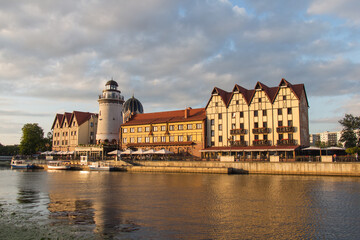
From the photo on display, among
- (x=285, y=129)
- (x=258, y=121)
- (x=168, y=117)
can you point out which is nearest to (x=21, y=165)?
(x=168, y=117)

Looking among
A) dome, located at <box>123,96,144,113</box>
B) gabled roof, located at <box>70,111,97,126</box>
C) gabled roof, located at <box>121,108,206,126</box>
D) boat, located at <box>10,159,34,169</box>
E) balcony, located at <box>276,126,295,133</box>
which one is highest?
dome, located at <box>123,96,144,113</box>

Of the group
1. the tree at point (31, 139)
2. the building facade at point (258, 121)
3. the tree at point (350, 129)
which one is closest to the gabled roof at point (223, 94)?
the building facade at point (258, 121)

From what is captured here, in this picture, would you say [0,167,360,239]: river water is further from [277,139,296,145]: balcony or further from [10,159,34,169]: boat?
[10,159,34,169]: boat

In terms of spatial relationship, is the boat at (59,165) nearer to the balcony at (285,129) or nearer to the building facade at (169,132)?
the building facade at (169,132)

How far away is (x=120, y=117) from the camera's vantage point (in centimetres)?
9638

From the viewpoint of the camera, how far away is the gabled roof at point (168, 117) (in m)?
75.9

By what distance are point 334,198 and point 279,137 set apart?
3532cm

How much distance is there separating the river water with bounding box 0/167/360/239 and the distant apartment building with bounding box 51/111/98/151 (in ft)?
222

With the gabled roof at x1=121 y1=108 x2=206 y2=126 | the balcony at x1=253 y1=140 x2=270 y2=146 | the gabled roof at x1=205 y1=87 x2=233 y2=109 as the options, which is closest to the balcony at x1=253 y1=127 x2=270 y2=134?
the balcony at x1=253 y1=140 x2=270 y2=146

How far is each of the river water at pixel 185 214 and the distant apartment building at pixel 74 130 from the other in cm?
6770

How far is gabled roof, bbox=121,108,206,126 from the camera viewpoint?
75900 mm

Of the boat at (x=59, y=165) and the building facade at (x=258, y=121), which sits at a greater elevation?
the building facade at (x=258, y=121)

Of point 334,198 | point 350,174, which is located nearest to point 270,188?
point 334,198

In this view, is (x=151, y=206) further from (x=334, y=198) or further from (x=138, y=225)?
(x=334, y=198)
